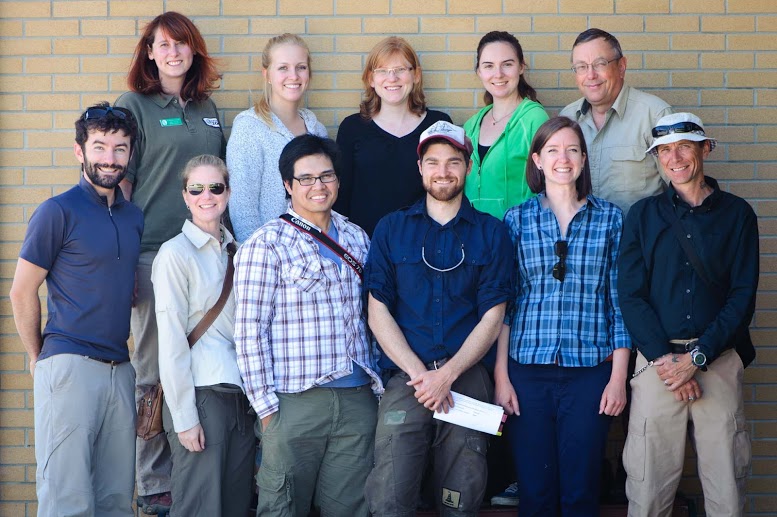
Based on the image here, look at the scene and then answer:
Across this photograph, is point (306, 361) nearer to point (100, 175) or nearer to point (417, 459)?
point (417, 459)

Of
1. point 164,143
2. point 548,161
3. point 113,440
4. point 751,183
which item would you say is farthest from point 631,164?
point 113,440

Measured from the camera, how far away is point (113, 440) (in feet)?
14.8

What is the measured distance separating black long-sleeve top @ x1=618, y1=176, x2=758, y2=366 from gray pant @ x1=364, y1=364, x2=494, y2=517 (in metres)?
0.91

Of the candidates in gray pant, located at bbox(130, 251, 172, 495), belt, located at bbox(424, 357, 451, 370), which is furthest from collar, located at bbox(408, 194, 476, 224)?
gray pant, located at bbox(130, 251, 172, 495)

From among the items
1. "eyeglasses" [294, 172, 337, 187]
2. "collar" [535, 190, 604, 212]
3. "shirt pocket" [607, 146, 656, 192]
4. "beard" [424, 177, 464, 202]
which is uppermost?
"shirt pocket" [607, 146, 656, 192]

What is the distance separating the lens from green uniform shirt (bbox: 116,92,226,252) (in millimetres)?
5191

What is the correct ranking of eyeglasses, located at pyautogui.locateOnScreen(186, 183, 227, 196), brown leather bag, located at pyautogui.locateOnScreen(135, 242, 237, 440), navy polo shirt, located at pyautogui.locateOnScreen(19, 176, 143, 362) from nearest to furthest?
navy polo shirt, located at pyautogui.locateOnScreen(19, 176, 143, 362), brown leather bag, located at pyautogui.locateOnScreen(135, 242, 237, 440), eyeglasses, located at pyautogui.locateOnScreen(186, 183, 227, 196)

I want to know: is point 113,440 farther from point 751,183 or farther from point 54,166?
point 751,183

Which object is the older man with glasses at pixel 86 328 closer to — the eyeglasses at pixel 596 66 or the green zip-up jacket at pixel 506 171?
the green zip-up jacket at pixel 506 171

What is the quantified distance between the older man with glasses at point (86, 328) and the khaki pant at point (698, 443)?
2530 millimetres

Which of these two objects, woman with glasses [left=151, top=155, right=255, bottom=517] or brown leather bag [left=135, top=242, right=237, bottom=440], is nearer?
woman with glasses [left=151, top=155, right=255, bottom=517]

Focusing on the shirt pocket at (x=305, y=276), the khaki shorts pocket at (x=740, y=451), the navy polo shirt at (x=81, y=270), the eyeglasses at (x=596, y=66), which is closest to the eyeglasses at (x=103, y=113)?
the navy polo shirt at (x=81, y=270)

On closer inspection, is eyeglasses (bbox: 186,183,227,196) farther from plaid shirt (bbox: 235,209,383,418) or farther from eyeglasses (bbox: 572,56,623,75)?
eyeglasses (bbox: 572,56,623,75)

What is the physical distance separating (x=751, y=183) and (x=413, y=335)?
264cm
